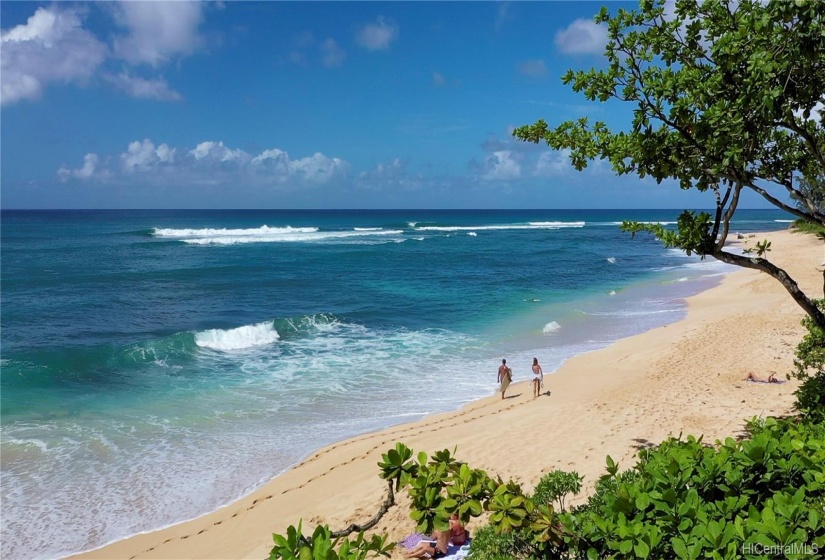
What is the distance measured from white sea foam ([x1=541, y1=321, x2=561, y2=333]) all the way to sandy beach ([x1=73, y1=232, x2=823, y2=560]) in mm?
3546

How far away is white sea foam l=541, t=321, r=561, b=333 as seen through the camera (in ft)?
71.1

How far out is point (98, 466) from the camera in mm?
10836

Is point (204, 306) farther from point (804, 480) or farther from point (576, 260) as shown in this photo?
A: point (576, 260)

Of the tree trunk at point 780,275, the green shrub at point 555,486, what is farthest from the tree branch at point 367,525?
the tree trunk at point 780,275

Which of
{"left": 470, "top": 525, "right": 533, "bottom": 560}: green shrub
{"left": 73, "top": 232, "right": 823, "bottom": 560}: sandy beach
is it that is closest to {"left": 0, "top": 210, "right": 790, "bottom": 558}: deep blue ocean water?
{"left": 73, "top": 232, "right": 823, "bottom": 560}: sandy beach

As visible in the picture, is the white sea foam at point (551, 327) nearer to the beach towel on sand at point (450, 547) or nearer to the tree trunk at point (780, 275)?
the beach towel on sand at point (450, 547)

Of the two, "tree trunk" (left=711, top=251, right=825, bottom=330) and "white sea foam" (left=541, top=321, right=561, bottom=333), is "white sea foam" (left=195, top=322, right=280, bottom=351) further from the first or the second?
"tree trunk" (left=711, top=251, right=825, bottom=330)

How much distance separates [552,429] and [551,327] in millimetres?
11014

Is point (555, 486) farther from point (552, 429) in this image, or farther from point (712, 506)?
point (552, 429)

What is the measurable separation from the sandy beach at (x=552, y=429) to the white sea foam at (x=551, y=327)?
3.55 meters

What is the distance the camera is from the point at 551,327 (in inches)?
866

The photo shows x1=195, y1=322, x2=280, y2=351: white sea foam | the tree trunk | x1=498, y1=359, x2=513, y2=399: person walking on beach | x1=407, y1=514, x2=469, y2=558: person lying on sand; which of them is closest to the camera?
the tree trunk

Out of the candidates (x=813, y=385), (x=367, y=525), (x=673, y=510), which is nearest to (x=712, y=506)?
(x=673, y=510)

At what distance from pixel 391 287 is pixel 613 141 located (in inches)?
1032
